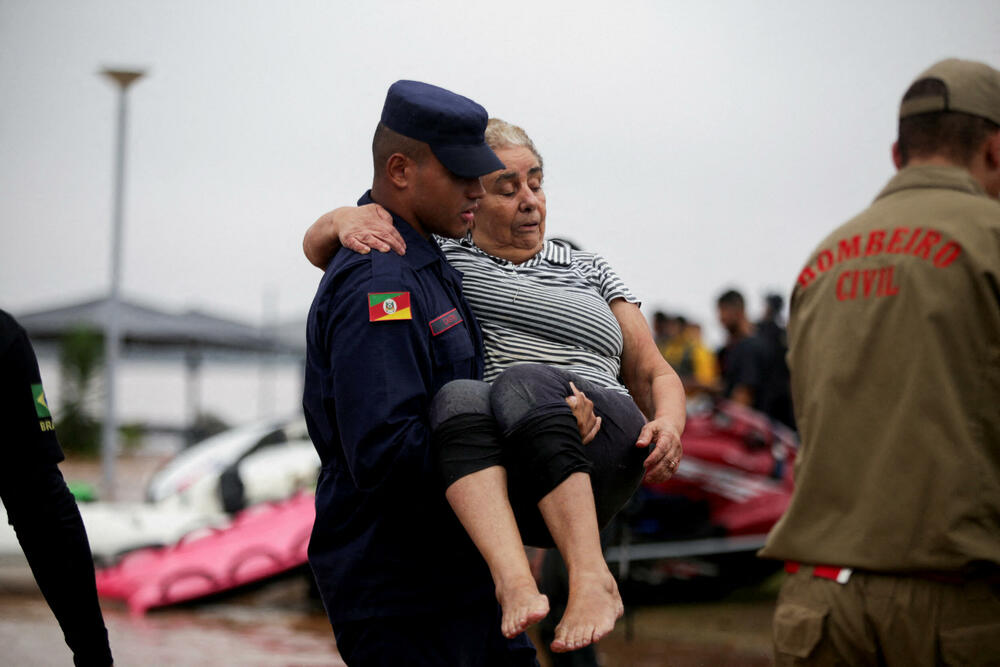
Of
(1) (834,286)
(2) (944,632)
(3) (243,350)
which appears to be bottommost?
(3) (243,350)

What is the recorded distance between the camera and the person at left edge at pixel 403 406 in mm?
2445

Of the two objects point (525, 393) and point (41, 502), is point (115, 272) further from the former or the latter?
point (525, 393)

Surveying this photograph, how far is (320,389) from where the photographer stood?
8.73 feet

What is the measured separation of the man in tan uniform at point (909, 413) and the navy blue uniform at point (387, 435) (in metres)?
0.77

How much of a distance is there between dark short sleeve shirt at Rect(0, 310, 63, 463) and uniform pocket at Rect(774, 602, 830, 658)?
6.67 feet

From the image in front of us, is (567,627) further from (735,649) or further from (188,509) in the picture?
(188,509)

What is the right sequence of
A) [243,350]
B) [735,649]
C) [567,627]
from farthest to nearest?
[243,350] < [735,649] < [567,627]

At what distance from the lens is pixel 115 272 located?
14391mm

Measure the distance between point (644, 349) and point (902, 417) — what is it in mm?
667

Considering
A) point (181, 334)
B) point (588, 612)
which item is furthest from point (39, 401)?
point (181, 334)

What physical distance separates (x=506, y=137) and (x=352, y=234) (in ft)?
2.00

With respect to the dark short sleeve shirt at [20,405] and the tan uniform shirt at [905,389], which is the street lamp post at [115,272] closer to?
the dark short sleeve shirt at [20,405]

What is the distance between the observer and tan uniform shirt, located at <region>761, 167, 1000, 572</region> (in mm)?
2584

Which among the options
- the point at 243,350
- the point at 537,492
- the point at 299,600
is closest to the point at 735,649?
the point at 299,600
